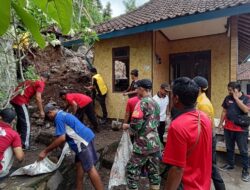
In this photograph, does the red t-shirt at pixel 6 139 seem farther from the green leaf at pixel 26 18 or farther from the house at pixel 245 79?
the house at pixel 245 79

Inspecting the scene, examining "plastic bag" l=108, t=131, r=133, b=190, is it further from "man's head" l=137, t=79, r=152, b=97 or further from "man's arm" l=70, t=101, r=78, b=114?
"man's arm" l=70, t=101, r=78, b=114

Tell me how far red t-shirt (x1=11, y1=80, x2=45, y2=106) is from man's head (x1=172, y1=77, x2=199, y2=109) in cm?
411

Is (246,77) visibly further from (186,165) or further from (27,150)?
(186,165)

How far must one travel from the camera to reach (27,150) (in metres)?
6.02

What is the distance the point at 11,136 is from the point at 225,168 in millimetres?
4545

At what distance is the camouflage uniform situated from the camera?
433cm

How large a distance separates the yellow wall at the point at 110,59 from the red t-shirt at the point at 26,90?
3.43 metres

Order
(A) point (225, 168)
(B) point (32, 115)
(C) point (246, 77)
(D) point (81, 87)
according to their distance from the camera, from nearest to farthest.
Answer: (A) point (225, 168), (B) point (32, 115), (D) point (81, 87), (C) point (246, 77)

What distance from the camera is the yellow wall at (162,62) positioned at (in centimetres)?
844

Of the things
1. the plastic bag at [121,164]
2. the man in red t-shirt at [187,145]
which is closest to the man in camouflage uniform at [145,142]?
the plastic bag at [121,164]

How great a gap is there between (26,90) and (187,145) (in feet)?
15.3

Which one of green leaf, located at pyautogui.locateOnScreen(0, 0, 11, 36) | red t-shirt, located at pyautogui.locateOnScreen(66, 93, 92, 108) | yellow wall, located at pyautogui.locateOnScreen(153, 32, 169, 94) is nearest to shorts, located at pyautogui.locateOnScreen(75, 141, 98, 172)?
red t-shirt, located at pyautogui.locateOnScreen(66, 93, 92, 108)

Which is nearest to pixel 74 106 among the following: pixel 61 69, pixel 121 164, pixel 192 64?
pixel 121 164

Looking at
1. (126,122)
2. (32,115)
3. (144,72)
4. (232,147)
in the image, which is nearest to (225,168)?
(232,147)
